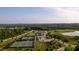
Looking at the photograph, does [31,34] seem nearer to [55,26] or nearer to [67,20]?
[55,26]

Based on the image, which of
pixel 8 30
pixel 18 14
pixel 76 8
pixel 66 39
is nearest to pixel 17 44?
pixel 8 30

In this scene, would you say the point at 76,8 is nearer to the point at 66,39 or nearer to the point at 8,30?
the point at 66,39

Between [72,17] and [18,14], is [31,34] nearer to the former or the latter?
[18,14]

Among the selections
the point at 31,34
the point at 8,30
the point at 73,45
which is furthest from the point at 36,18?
the point at 73,45

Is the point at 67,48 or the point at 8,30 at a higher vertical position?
the point at 8,30
